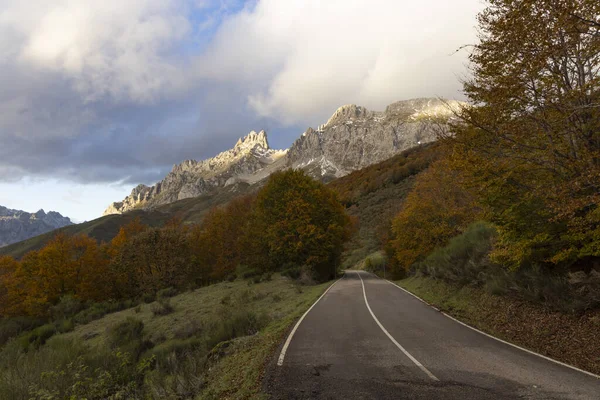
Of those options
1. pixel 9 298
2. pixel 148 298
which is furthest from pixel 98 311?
pixel 9 298

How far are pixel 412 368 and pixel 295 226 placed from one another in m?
27.8

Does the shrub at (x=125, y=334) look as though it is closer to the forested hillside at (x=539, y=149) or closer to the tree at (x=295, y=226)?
the forested hillside at (x=539, y=149)

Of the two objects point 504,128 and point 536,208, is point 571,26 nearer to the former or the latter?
point 504,128

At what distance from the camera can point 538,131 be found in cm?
922

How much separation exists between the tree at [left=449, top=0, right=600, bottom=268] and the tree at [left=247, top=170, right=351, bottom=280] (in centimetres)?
2425

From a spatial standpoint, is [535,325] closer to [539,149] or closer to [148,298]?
[539,149]

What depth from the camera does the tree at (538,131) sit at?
7883 millimetres

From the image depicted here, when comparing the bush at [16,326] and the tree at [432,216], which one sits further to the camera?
the tree at [432,216]

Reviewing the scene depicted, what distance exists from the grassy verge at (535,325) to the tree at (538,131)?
5.67 ft

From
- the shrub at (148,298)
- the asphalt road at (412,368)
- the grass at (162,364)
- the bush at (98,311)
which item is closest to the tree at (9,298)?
the bush at (98,311)

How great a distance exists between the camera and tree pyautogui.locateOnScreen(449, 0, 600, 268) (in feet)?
25.9

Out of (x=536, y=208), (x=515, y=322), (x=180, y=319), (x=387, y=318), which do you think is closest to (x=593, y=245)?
(x=536, y=208)

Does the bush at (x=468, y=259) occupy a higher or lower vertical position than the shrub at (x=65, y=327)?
higher

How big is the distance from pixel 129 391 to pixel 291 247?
88.2 ft
